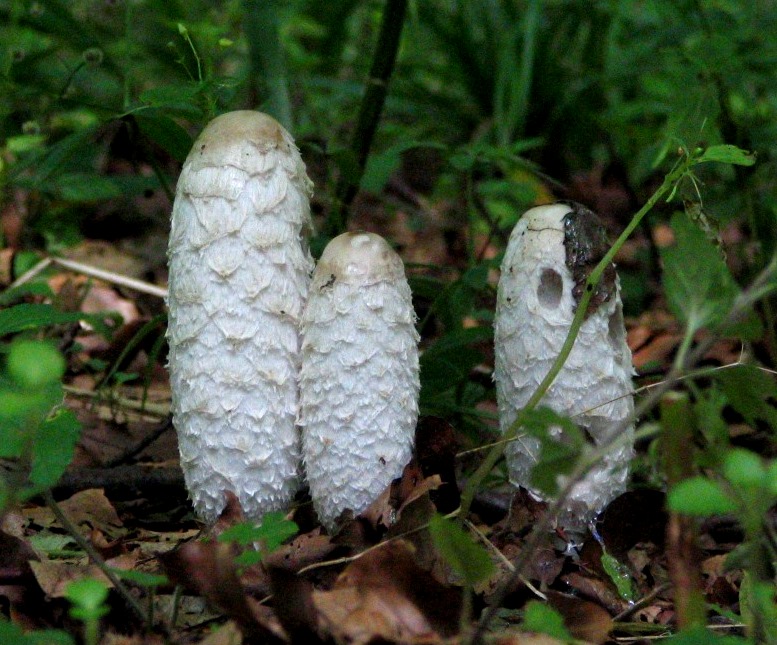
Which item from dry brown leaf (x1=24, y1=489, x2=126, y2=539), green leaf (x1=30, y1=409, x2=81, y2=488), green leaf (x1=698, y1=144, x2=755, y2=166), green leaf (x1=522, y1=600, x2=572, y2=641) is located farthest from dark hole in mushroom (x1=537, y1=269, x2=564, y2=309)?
dry brown leaf (x1=24, y1=489, x2=126, y2=539)

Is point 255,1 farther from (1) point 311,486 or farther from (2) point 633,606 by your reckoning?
(2) point 633,606

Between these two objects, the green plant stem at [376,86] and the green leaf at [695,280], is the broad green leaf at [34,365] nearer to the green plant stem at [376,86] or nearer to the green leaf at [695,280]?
the green leaf at [695,280]

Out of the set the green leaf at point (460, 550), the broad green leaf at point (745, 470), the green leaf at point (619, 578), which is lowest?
the green leaf at point (619, 578)

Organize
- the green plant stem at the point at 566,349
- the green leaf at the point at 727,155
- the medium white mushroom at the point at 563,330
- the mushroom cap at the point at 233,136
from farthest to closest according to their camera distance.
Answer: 1. the medium white mushroom at the point at 563,330
2. the mushroom cap at the point at 233,136
3. the green leaf at the point at 727,155
4. the green plant stem at the point at 566,349

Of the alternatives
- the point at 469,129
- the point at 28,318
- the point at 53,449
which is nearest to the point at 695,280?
the point at 53,449

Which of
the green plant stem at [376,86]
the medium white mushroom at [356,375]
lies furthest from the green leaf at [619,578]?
the green plant stem at [376,86]

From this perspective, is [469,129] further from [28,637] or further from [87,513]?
[28,637]

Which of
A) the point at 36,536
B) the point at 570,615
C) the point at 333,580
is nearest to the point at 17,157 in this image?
the point at 36,536

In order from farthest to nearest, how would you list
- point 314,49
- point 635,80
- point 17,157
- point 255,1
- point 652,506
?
1. point 314,49
2. point 635,80
3. point 17,157
4. point 255,1
5. point 652,506
